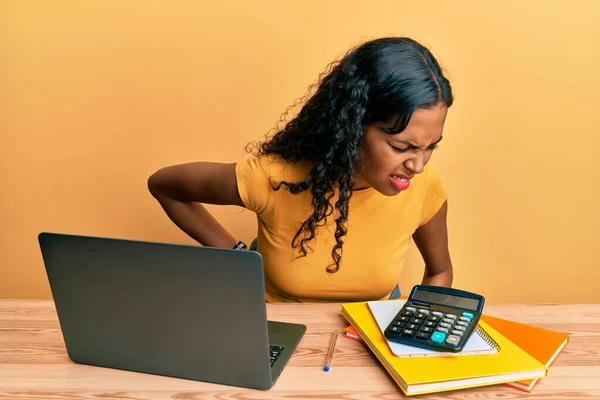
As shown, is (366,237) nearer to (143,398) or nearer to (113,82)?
(143,398)

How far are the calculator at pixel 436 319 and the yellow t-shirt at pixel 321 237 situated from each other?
10.4 inches

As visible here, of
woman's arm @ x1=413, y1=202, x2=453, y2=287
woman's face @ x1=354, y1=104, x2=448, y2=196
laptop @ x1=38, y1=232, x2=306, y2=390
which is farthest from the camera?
woman's arm @ x1=413, y1=202, x2=453, y2=287

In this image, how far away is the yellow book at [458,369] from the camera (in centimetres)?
86

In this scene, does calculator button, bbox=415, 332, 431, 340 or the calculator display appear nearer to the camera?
calculator button, bbox=415, 332, 431, 340

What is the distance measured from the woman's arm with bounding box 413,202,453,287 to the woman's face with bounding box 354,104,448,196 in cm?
27

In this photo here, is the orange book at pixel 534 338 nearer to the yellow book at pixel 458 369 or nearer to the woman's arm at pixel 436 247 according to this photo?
the yellow book at pixel 458 369

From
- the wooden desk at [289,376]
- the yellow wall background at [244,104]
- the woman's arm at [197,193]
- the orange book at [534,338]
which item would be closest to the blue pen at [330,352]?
the wooden desk at [289,376]

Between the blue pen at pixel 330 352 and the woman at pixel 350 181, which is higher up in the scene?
the woman at pixel 350 181

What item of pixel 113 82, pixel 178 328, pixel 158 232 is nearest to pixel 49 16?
pixel 113 82

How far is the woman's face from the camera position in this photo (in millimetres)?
1160

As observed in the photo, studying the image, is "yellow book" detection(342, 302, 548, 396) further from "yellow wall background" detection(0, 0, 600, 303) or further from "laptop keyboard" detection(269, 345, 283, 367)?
"yellow wall background" detection(0, 0, 600, 303)

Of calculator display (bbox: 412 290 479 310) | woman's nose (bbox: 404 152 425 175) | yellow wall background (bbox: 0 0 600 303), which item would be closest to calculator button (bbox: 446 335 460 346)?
calculator display (bbox: 412 290 479 310)

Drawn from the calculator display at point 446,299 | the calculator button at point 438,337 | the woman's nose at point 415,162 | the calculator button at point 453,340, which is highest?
the woman's nose at point 415,162

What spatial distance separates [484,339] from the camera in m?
0.97
